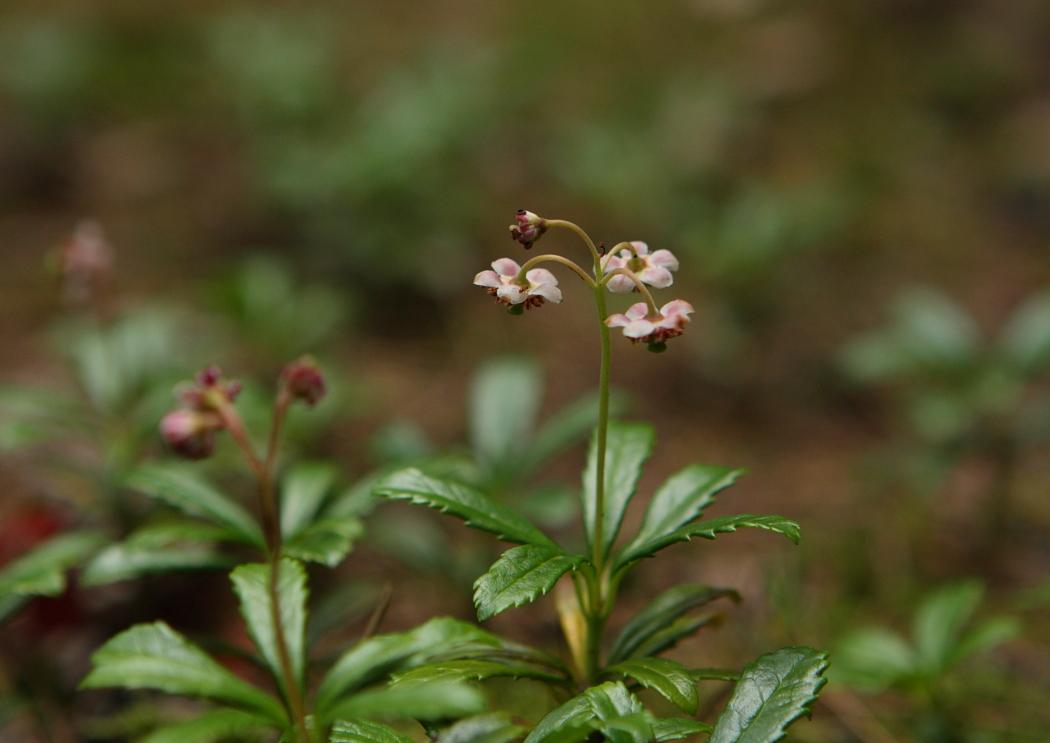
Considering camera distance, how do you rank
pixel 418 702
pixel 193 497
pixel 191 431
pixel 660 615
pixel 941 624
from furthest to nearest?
pixel 941 624 < pixel 193 497 < pixel 660 615 < pixel 191 431 < pixel 418 702

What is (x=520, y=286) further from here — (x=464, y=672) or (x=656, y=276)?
(x=464, y=672)

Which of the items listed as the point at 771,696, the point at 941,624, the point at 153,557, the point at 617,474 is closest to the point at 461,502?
the point at 617,474

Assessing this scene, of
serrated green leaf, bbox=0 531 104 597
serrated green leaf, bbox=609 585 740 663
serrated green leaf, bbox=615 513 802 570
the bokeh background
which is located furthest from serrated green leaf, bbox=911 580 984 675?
serrated green leaf, bbox=0 531 104 597

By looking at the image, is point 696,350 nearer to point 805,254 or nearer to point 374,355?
point 805,254

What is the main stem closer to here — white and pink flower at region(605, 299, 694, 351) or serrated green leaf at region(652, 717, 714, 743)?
white and pink flower at region(605, 299, 694, 351)

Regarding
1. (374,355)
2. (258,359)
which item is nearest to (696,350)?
(374,355)

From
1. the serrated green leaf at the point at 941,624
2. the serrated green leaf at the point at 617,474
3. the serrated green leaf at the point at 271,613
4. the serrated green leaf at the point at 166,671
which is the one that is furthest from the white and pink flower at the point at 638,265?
the serrated green leaf at the point at 941,624
